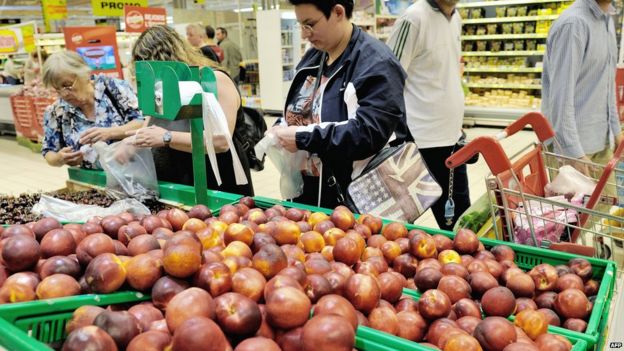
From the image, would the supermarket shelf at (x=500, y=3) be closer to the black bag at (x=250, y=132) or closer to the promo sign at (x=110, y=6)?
the promo sign at (x=110, y=6)

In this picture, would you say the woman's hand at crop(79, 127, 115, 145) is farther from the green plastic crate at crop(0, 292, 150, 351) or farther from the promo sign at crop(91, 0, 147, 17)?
the promo sign at crop(91, 0, 147, 17)

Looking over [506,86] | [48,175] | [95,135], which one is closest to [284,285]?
[95,135]

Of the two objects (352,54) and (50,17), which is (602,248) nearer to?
(352,54)

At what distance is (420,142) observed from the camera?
2906mm

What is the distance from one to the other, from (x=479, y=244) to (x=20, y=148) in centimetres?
995

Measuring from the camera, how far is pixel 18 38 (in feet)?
35.3

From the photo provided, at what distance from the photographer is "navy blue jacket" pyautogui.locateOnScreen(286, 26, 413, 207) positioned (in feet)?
6.35

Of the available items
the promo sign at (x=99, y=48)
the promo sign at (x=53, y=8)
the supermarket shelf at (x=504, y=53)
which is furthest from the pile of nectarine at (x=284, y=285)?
the promo sign at (x=53, y=8)

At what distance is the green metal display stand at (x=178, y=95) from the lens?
77.8 inches

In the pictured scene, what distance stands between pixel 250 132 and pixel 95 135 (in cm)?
94

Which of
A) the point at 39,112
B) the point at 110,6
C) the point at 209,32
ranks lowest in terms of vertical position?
the point at 39,112

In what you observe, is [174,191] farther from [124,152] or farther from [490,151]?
[490,151]

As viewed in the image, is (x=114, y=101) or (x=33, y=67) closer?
(x=114, y=101)

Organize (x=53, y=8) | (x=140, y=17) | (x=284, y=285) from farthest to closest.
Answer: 1. (x=53, y=8)
2. (x=140, y=17)
3. (x=284, y=285)
